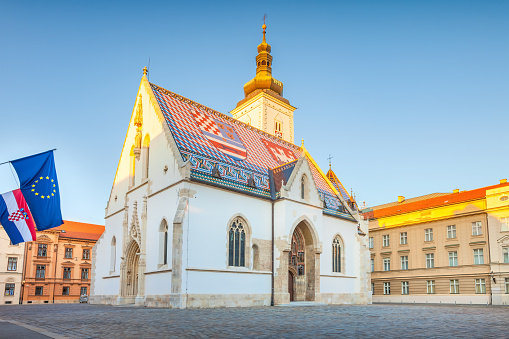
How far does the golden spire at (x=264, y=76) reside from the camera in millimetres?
47031

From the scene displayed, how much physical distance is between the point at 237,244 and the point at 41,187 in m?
11.0

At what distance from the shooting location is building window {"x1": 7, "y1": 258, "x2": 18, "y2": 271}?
156 feet

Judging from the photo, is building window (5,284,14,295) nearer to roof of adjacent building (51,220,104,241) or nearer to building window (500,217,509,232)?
roof of adjacent building (51,220,104,241)

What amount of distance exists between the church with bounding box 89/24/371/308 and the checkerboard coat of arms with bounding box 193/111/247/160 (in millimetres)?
107

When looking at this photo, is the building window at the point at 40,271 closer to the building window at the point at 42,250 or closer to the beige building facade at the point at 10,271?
the building window at the point at 42,250

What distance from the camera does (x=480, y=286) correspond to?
3769 centimetres

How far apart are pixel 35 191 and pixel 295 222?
49.0 feet

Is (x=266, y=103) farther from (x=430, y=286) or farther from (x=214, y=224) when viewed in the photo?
(x=214, y=224)

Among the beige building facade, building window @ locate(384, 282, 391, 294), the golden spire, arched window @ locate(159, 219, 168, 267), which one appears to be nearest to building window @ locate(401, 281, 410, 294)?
building window @ locate(384, 282, 391, 294)

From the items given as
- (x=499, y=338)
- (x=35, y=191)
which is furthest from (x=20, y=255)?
(x=499, y=338)

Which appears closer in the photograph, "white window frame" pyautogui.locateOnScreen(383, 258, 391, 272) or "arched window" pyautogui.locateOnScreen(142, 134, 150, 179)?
"arched window" pyautogui.locateOnScreen(142, 134, 150, 179)

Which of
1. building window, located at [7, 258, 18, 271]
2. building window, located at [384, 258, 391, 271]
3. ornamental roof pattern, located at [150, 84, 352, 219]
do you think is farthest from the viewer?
building window, located at [7, 258, 18, 271]

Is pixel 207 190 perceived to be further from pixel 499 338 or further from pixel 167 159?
pixel 499 338

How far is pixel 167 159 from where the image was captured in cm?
2317
